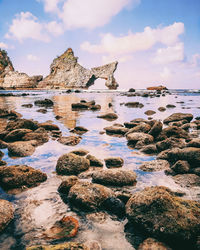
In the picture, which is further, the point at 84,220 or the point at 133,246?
the point at 84,220

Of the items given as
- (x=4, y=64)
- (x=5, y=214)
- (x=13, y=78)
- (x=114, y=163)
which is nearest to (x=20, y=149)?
(x=114, y=163)

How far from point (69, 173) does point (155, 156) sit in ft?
9.67

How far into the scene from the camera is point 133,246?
2711 millimetres

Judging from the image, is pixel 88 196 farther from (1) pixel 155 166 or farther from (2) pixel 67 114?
(2) pixel 67 114

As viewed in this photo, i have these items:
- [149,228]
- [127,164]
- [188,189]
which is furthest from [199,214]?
[127,164]

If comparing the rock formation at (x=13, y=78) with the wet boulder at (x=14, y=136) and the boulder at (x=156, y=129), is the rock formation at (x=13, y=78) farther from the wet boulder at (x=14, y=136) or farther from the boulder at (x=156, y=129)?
the boulder at (x=156, y=129)

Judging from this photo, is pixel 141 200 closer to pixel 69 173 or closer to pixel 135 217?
pixel 135 217

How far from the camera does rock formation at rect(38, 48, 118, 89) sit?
106188mm

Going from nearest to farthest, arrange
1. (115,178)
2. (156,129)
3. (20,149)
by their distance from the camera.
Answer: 1. (115,178)
2. (20,149)
3. (156,129)

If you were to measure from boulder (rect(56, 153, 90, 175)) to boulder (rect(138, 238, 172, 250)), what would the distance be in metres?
2.67

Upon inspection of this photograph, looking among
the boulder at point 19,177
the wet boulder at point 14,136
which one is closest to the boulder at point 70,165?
the boulder at point 19,177

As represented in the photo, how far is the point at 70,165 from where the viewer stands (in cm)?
502

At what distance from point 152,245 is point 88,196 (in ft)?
4.53

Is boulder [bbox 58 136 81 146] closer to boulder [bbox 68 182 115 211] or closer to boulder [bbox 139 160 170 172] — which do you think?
boulder [bbox 139 160 170 172]
